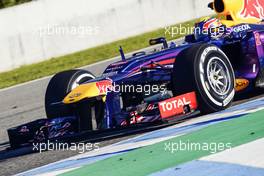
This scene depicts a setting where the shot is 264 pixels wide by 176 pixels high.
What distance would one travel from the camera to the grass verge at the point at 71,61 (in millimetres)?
15883

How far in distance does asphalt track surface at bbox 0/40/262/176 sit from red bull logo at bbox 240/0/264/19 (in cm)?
141

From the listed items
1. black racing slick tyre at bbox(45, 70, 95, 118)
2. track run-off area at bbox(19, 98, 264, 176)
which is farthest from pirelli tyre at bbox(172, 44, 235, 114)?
black racing slick tyre at bbox(45, 70, 95, 118)

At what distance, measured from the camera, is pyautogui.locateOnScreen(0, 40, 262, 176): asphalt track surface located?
6930 mm

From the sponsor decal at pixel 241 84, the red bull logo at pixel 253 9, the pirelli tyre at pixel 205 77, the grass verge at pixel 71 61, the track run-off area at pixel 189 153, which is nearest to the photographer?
the track run-off area at pixel 189 153

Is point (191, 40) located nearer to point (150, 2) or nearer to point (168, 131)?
point (168, 131)

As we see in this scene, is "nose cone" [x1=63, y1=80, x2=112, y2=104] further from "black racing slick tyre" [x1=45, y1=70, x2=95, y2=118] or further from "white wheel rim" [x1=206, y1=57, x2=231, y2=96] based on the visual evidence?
"white wheel rim" [x1=206, y1=57, x2=231, y2=96]

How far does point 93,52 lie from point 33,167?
37.0 ft

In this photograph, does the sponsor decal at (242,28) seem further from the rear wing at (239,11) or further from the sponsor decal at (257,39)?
the sponsor decal at (257,39)

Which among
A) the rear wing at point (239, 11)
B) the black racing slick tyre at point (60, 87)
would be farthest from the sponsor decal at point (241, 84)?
the black racing slick tyre at point (60, 87)

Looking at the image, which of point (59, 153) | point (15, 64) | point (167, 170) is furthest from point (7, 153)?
point (15, 64)

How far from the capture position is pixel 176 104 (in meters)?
7.10

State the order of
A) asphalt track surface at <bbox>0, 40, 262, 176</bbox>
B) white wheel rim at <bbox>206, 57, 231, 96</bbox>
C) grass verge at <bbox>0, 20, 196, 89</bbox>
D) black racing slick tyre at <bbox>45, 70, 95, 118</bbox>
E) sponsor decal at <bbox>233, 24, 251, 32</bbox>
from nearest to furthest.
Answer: asphalt track surface at <bbox>0, 40, 262, 176</bbox> < white wheel rim at <bbox>206, 57, 231, 96</bbox> < black racing slick tyre at <bbox>45, 70, 95, 118</bbox> < sponsor decal at <bbox>233, 24, 251, 32</bbox> < grass verge at <bbox>0, 20, 196, 89</bbox>

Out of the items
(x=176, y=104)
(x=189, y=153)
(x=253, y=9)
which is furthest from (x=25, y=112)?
(x=189, y=153)

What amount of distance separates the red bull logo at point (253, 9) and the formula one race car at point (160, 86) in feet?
1.80
